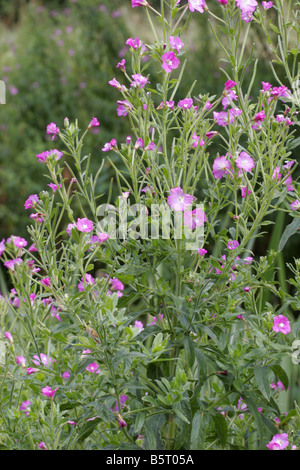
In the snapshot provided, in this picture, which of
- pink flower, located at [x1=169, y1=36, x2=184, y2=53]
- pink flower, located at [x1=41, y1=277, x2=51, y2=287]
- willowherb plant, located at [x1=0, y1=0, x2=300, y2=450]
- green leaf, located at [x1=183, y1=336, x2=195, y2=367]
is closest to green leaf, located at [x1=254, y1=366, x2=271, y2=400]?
willowherb plant, located at [x1=0, y1=0, x2=300, y2=450]

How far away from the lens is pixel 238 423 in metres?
1.41

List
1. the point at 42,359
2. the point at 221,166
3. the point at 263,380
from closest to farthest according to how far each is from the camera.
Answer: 1. the point at 263,380
2. the point at 221,166
3. the point at 42,359

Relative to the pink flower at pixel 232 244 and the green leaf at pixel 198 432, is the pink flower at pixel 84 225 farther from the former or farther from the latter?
the green leaf at pixel 198 432

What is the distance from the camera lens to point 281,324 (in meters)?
1.18

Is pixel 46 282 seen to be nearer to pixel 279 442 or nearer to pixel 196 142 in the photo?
pixel 196 142

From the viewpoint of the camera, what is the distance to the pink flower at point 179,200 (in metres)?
1.19

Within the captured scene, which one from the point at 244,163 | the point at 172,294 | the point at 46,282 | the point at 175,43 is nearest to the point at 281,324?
the point at 172,294

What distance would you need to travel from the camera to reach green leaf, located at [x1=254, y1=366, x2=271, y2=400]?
1136 millimetres

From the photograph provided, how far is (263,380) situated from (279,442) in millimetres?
156

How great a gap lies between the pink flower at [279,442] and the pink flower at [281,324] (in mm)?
214

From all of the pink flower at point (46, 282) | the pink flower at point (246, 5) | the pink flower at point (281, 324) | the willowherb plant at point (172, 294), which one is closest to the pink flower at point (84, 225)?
the willowherb plant at point (172, 294)

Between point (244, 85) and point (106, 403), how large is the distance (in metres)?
2.89

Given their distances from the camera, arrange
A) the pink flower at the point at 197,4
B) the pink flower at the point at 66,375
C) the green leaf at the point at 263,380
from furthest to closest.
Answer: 1. the pink flower at the point at 66,375
2. the pink flower at the point at 197,4
3. the green leaf at the point at 263,380

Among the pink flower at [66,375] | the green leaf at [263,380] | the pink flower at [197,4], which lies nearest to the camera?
the green leaf at [263,380]
